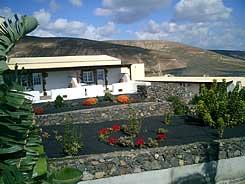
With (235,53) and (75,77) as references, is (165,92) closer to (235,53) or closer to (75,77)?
(75,77)

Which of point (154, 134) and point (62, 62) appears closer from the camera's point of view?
point (154, 134)

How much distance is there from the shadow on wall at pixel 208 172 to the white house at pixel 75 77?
675 inches

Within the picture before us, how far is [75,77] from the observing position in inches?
1182

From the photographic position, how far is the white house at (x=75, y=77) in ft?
90.1

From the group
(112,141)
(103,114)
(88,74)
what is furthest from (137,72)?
(112,141)

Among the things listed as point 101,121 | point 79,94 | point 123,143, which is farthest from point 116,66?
point 123,143

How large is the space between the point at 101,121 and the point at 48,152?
7158 mm

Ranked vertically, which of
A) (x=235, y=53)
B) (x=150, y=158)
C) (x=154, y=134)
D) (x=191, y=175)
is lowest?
(x=191, y=175)

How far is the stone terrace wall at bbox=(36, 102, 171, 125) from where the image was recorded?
59.3 feet

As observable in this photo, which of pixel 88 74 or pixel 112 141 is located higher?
pixel 88 74

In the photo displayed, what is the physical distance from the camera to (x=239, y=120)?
52.0ft

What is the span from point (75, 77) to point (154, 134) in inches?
675

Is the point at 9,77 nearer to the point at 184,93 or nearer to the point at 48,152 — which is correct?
the point at 48,152

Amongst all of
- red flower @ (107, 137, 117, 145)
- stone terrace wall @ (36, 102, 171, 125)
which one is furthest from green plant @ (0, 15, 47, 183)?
stone terrace wall @ (36, 102, 171, 125)
